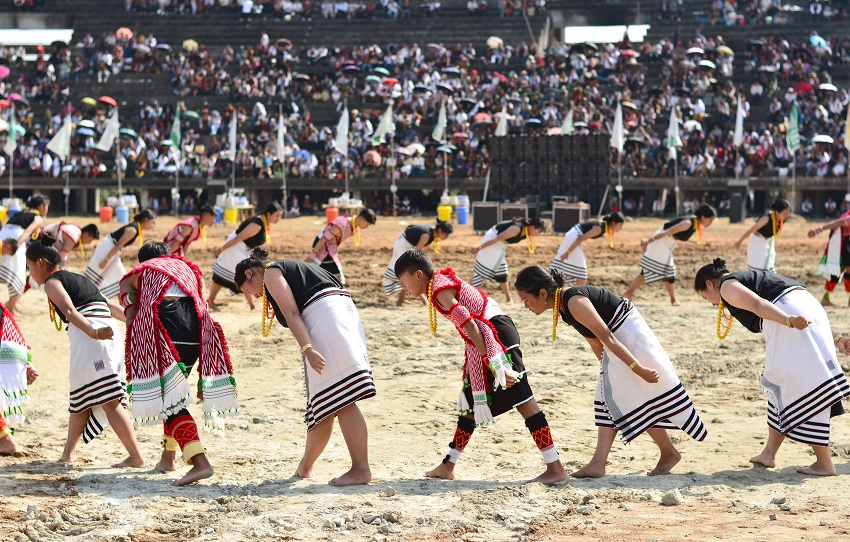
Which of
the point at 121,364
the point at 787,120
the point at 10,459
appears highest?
the point at 787,120

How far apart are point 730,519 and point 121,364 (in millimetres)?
3932

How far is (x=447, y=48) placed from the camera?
140 ft

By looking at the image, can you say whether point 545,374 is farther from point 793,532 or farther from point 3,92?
point 3,92

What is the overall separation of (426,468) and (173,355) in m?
1.76

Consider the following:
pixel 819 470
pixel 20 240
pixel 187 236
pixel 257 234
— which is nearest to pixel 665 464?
pixel 819 470

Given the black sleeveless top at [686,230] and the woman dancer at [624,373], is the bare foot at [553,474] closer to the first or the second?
the woman dancer at [624,373]

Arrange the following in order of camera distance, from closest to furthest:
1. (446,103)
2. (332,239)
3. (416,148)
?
(332,239) → (416,148) → (446,103)

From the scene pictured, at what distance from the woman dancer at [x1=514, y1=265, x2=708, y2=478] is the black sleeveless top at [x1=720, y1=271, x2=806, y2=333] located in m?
→ 0.57

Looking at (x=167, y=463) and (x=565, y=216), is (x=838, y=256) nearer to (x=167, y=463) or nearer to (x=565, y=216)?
(x=167, y=463)

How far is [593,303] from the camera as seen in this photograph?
6.93 metres

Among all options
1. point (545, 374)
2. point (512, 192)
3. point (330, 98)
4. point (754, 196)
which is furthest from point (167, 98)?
point (545, 374)

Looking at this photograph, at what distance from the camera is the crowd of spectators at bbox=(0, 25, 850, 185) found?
35031 mm

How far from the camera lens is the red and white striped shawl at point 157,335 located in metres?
7.03

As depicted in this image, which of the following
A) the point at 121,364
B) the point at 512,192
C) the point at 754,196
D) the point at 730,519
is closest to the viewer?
the point at 730,519
